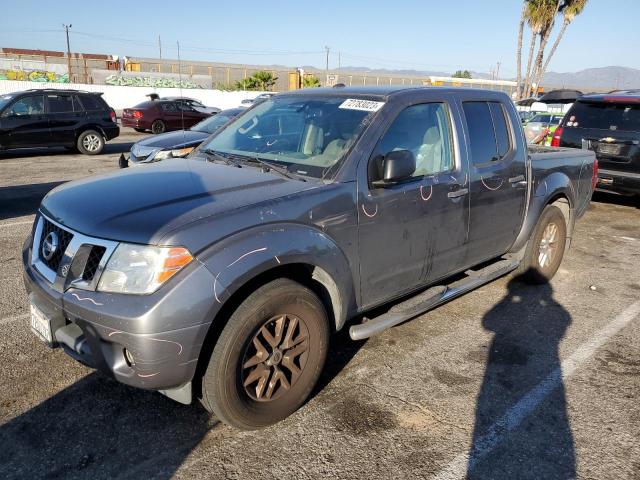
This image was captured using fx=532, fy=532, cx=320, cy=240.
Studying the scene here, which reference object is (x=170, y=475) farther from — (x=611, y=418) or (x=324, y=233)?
(x=611, y=418)

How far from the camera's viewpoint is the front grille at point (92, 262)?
2594mm

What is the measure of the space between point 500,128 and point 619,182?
5.23 meters

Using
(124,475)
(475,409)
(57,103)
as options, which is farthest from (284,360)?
(57,103)

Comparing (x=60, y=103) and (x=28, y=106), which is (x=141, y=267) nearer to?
(x=28, y=106)

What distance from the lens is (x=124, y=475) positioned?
2586 millimetres

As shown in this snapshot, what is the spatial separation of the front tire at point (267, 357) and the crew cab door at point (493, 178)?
175cm

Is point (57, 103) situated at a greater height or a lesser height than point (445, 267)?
greater

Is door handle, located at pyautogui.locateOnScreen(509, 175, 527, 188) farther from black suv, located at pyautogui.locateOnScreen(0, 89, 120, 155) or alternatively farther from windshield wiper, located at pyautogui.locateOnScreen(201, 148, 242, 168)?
black suv, located at pyautogui.locateOnScreen(0, 89, 120, 155)

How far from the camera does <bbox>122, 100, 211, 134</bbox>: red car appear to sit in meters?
21.6

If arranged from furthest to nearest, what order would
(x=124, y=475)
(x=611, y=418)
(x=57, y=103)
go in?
1. (x=57, y=103)
2. (x=611, y=418)
3. (x=124, y=475)

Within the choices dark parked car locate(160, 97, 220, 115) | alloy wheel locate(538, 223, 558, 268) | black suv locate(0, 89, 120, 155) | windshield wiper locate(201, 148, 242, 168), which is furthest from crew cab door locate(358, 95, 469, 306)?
dark parked car locate(160, 97, 220, 115)

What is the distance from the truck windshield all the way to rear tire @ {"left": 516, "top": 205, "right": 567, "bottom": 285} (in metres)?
2.42

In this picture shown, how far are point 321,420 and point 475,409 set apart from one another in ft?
3.11

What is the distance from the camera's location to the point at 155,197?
291cm
